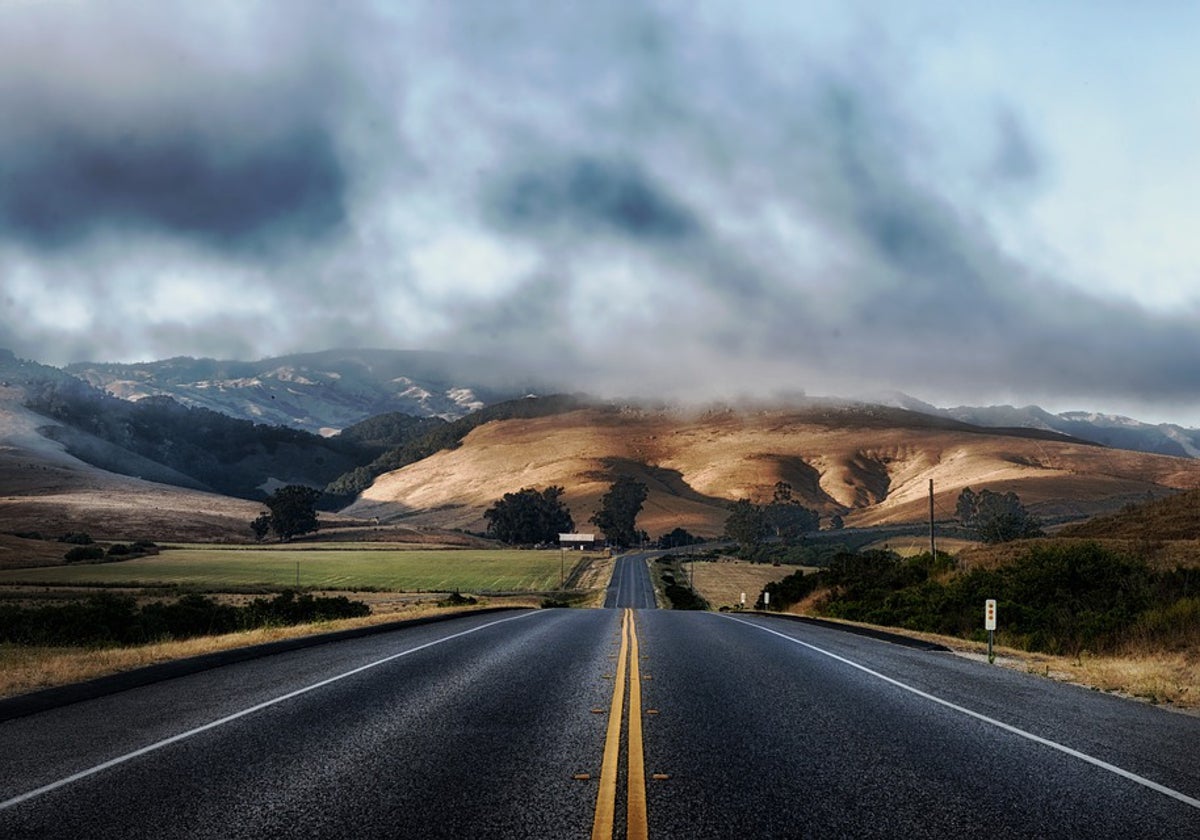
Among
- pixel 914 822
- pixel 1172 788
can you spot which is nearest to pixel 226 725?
pixel 914 822

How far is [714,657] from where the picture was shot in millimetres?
17859

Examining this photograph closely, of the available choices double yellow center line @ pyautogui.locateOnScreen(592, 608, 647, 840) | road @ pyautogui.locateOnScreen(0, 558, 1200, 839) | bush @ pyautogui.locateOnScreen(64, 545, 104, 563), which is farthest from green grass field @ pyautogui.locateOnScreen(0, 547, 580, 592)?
double yellow center line @ pyautogui.locateOnScreen(592, 608, 647, 840)

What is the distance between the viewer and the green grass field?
323 ft

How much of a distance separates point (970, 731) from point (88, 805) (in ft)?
29.6

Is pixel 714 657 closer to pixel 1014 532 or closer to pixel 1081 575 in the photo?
pixel 1081 575

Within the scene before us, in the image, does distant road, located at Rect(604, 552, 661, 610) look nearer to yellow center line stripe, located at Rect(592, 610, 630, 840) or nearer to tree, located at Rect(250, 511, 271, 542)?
yellow center line stripe, located at Rect(592, 610, 630, 840)

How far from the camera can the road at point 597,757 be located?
21.7 feet

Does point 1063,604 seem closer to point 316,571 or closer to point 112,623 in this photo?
point 112,623

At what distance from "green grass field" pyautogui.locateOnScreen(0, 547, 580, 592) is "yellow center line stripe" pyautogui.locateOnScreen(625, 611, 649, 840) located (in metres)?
89.2

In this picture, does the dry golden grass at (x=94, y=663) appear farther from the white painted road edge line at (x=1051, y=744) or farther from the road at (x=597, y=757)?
the white painted road edge line at (x=1051, y=744)

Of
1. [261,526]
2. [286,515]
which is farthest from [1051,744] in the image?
[261,526]

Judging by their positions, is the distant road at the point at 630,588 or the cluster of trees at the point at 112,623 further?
the distant road at the point at 630,588

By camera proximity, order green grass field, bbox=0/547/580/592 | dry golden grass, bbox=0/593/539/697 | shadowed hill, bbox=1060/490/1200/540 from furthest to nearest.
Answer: green grass field, bbox=0/547/580/592 < shadowed hill, bbox=1060/490/1200/540 < dry golden grass, bbox=0/593/539/697

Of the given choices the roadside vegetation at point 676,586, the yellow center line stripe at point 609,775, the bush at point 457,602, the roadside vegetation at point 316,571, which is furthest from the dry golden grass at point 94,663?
the roadside vegetation at point 316,571
